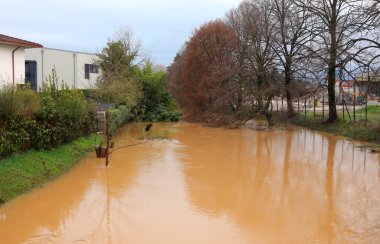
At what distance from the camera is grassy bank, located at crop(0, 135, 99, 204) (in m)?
10.5

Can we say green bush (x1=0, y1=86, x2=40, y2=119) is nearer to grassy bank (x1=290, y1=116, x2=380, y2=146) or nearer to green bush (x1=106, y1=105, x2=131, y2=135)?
green bush (x1=106, y1=105, x2=131, y2=135)

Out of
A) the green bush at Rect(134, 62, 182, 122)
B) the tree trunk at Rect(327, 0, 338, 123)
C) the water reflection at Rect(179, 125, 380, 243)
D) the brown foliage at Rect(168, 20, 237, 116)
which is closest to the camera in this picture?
the water reflection at Rect(179, 125, 380, 243)

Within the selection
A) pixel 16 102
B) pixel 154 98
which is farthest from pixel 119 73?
pixel 16 102

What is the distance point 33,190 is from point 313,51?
756 inches

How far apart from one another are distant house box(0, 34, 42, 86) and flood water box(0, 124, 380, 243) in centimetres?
735

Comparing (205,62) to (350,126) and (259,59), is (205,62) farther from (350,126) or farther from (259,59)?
(350,126)

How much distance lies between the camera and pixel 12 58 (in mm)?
20766

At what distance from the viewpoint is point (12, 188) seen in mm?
10453

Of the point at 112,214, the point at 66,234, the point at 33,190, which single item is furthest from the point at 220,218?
the point at 33,190

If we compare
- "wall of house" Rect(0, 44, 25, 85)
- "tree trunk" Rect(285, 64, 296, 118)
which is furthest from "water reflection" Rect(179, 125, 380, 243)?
"wall of house" Rect(0, 44, 25, 85)

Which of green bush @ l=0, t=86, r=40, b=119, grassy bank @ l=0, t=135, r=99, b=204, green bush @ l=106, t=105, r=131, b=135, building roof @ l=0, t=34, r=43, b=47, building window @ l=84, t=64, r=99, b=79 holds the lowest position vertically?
grassy bank @ l=0, t=135, r=99, b=204

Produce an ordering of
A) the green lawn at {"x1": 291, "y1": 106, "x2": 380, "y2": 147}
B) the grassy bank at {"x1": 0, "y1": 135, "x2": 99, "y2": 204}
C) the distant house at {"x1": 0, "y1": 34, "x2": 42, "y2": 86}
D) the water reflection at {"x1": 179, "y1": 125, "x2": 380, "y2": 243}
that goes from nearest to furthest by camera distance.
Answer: the water reflection at {"x1": 179, "y1": 125, "x2": 380, "y2": 243} < the grassy bank at {"x1": 0, "y1": 135, "x2": 99, "y2": 204} < the distant house at {"x1": 0, "y1": 34, "x2": 42, "y2": 86} < the green lawn at {"x1": 291, "y1": 106, "x2": 380, "y2": 147}

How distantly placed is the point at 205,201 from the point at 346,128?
16482 millimetres

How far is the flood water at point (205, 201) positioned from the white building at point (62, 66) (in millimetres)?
19652
